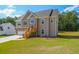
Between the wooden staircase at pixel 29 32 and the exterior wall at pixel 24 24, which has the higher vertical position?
the exterior wall at pixel 24 24

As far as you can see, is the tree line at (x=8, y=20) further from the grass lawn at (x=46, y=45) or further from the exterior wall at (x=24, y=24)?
the grass lawn at (x=46, y=45)

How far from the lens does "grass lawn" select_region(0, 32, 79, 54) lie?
5.99 meters

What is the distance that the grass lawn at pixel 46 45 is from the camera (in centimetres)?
599

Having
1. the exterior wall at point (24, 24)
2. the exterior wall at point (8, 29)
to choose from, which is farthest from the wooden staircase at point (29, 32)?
the exterior wall at point (8, 29)

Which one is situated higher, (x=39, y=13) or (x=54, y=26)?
(x=39, y=13)

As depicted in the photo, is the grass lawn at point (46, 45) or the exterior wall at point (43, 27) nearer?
the grass lawn at point (46, 45)

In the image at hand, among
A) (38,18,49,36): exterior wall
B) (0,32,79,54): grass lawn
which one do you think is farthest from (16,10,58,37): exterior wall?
(0,32,79,54): grass lawn

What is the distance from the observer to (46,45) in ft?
19.9

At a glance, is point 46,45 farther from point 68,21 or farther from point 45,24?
point 68,21

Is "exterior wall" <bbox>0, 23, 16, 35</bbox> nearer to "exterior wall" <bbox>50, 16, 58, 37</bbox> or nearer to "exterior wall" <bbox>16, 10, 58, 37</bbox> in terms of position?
"exterior wall" <bbox>16, 10, 58, 37</bbox>

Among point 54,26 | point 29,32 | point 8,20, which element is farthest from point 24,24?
point 54,26
